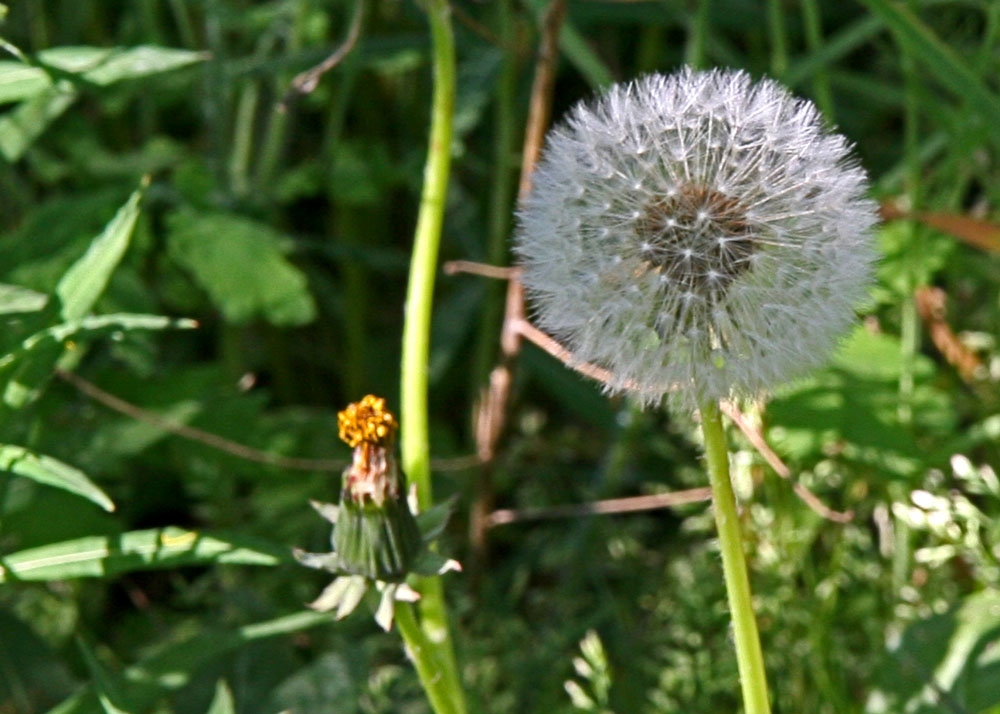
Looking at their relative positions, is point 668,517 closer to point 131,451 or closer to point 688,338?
point 131,451

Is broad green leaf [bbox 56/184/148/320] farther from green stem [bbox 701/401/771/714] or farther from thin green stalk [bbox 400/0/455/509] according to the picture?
green stem [bbox 701/401/771/714]

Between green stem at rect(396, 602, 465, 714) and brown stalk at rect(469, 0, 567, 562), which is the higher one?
brown stalk at rect(469, 0, 567, 562)

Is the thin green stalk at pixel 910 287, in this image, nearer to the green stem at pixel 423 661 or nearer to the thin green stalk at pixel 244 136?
the green stem at pixel 423 661

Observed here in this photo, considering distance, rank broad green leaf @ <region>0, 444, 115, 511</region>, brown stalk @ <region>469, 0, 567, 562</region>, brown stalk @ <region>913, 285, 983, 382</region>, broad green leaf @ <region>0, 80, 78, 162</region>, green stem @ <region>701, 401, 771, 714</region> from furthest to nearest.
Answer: brown stalk @ <region>913, 285, 983, 382</region> → brown stalk @ <region>469, 0, 567, 562</region> → broad green leaf @ <region>0, 80, 78, 162</region> → broad green leaf @ <region>0, 444, 115, 511</region> → green stem @ <region>701, 401, 771, 714</region>

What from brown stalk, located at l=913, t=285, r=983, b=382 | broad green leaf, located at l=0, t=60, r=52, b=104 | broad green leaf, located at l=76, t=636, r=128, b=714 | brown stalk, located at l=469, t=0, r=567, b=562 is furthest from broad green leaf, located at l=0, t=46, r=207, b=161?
brown stalk, located at l=913, t=285, r=983, b=382

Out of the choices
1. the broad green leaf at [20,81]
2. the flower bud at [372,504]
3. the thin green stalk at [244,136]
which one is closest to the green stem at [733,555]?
the flower bud at [372,504]

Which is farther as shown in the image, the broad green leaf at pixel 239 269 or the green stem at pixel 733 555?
the broad green leaf at pixel 239 269
